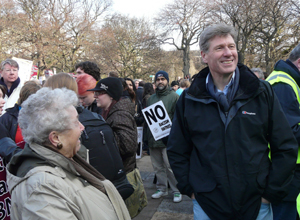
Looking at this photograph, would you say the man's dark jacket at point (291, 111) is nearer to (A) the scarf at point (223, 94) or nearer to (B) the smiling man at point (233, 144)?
(B) the smiling man at point (233, 144)

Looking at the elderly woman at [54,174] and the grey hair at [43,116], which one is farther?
the grey hair at [43,116]

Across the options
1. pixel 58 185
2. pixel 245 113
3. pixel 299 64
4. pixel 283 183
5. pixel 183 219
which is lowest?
pixel 183 219

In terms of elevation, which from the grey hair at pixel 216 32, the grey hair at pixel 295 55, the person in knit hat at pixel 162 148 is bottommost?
the person in knit hat at pixel 162 148

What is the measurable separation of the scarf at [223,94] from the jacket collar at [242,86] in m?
0.03

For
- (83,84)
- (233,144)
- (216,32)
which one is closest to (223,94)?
(233,144)

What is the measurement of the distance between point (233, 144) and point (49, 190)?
46.5 inches

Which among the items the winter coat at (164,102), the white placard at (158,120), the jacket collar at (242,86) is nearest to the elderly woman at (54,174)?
the jacket collar at (242,86)

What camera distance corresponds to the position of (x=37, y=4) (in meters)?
25.6

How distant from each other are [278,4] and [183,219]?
68.2ft

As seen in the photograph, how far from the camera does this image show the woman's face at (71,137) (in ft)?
5.50

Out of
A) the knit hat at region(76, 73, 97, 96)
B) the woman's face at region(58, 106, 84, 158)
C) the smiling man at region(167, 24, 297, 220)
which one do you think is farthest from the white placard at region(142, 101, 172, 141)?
the woman's face at region(58, 106, 84, 158)

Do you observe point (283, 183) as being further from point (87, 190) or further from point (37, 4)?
point (37, 4)

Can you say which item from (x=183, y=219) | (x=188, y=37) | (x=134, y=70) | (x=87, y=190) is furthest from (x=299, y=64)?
(x=188, y=37)

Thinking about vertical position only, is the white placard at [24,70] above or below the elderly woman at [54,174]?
above
